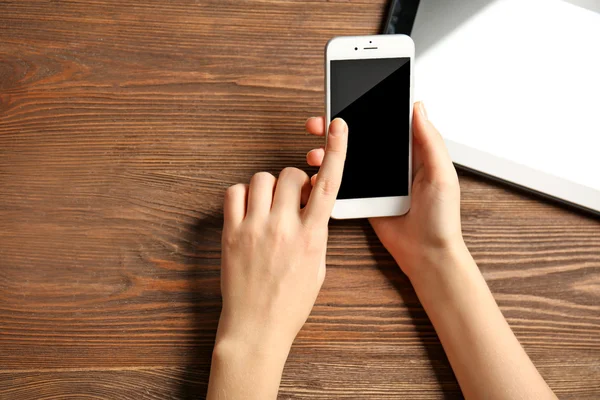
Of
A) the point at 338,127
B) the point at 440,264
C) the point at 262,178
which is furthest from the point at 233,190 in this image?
the point at 440,264

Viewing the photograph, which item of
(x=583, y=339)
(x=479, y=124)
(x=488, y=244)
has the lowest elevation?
(x=583, y=339)

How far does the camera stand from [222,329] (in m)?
0.62

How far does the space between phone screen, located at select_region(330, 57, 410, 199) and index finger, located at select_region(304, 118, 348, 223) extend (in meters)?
0.04

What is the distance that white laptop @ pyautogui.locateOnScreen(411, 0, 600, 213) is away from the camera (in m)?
0.66

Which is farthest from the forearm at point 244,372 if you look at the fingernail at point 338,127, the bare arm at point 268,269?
the fingernail at point 338,127

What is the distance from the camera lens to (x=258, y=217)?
0.62 m

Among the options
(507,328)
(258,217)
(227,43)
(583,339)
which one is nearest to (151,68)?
(227,43)

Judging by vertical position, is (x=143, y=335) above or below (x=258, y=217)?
below

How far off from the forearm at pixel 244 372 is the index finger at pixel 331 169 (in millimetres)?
173

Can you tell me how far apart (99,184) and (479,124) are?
1.58 feet

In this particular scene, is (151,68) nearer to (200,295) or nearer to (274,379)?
(200,295)

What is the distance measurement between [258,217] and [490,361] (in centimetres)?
31

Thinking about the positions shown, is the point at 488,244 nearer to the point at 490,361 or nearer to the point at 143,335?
the point at 490,361

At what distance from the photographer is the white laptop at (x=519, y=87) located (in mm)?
664
